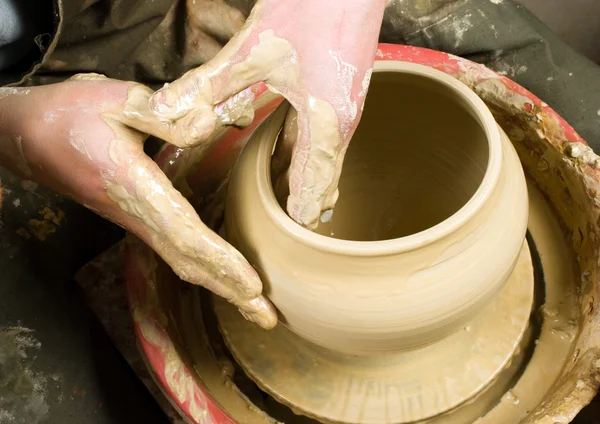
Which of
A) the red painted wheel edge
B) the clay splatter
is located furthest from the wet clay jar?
the clay splatter

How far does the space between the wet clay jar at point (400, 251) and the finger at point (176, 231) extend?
4 cm

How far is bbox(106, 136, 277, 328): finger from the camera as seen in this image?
790mm

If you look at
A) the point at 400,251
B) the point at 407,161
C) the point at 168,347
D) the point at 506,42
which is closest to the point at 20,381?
the point at 168,347

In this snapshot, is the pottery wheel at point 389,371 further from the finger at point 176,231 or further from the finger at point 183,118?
the finger at point 183,118

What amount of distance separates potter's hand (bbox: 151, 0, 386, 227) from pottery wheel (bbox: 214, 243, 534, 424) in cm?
43

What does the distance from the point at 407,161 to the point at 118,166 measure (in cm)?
65

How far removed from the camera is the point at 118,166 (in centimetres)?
79

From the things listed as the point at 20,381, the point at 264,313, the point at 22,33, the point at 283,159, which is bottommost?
the point at 20,381

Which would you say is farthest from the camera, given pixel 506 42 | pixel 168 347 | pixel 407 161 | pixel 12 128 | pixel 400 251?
pixel 506 42

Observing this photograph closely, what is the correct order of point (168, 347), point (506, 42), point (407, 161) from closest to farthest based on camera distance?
1. point (168, 347)
2. point (407, 161)
3. point (506, 42)

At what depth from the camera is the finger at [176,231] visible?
0.79 metres

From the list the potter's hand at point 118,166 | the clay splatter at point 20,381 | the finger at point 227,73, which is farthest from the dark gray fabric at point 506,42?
the clay splatter at point 20,381

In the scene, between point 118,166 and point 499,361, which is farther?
point 499,361

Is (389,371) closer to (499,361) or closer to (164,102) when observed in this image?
(499,361)
